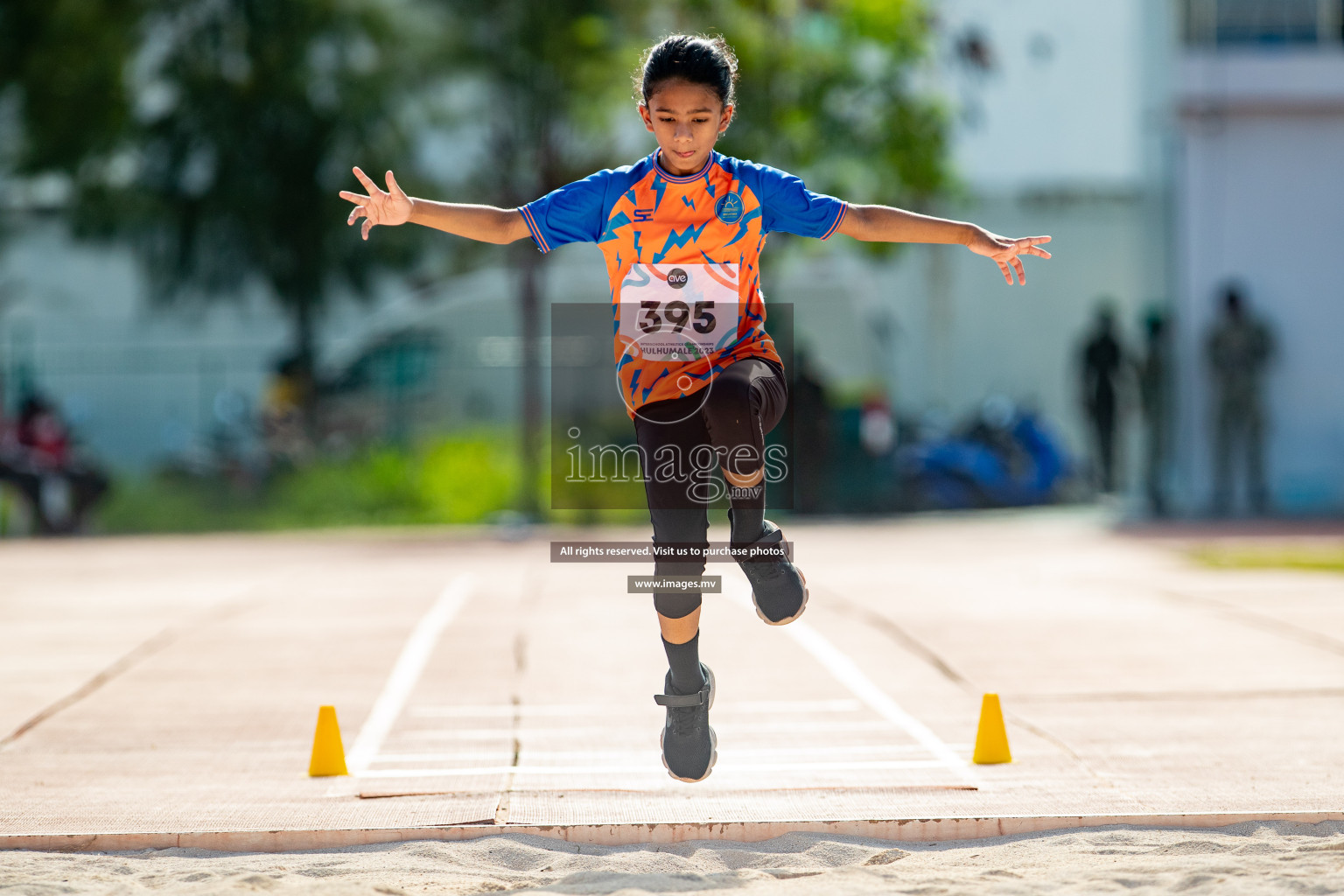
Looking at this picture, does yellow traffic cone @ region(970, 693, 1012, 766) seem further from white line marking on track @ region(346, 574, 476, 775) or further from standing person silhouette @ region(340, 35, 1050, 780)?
white line marking on track @ region(346, 574, 476, 775)

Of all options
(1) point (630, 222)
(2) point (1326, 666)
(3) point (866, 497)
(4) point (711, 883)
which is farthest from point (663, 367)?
(3) point (866, 497)

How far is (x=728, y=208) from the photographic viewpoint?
480 cm

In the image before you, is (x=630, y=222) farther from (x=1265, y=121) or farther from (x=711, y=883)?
(x=1265, y=121)

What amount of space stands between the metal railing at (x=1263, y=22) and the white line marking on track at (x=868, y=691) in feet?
35.8

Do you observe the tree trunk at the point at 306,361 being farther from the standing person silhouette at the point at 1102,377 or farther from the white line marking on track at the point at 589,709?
the white line marking on track at the point at 589,709

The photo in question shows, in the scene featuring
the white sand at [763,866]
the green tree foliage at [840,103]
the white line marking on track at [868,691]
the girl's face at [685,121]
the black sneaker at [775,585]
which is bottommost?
the white line marking on track at [868,691]

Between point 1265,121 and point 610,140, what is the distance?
310 inches

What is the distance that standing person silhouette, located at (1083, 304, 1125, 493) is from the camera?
18.0 meters

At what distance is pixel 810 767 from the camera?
5.82 meters

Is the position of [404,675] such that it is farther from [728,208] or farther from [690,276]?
[728,208]

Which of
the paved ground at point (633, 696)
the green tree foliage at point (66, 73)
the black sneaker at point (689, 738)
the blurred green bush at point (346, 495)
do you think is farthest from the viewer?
the green tree foliage at point (66, 73)

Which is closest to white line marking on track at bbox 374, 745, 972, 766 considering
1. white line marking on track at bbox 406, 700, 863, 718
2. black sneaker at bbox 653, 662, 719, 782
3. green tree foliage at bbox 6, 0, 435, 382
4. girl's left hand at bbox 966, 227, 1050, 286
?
→ white line marking on track at bbox 406, 700, 863, 718

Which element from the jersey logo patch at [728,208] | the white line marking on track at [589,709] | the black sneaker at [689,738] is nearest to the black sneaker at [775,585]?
the black sneaker at [689,738]

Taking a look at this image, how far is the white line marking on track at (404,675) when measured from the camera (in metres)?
6.26
